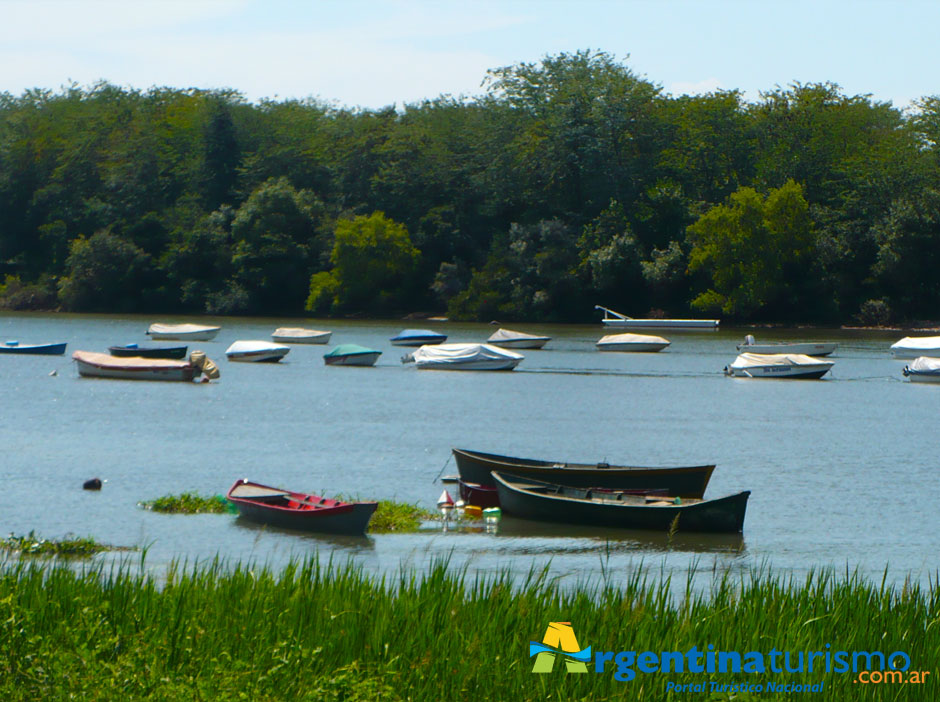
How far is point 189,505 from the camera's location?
2505cm

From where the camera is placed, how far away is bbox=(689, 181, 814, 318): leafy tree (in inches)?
4122

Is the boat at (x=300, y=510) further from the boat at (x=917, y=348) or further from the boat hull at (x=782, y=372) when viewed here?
the boat at (x=917, y=348)

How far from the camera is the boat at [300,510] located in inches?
878

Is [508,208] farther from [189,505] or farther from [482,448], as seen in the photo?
[189,505]

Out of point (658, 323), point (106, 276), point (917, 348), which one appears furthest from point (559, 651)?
point (106, 276)

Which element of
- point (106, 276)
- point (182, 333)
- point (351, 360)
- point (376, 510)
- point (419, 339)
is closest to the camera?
point (376, 510)

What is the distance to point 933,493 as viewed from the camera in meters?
30.3

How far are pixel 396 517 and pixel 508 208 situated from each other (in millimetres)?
98327

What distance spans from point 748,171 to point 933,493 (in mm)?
89022

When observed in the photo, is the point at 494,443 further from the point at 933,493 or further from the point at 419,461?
the point at 933,493

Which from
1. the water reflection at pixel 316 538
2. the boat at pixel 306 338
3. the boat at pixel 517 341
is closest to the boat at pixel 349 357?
the boat at pixel 517 341

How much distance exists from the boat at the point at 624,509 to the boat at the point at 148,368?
37.6 metres

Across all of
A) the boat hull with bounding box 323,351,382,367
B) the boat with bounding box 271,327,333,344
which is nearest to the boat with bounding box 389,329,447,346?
the boat with bounding box 271,327,333,344

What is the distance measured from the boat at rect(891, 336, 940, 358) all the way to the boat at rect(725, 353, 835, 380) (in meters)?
12.6
